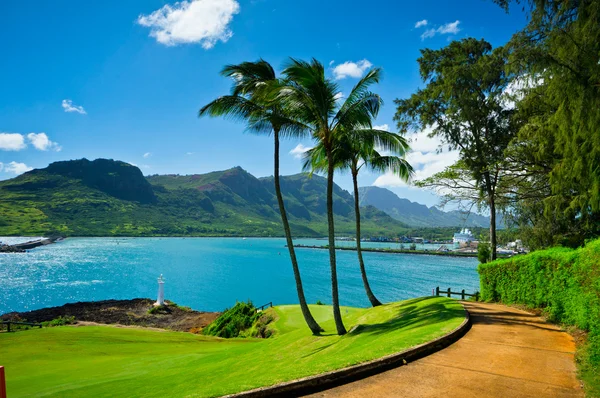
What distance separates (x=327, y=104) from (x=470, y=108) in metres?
11.1

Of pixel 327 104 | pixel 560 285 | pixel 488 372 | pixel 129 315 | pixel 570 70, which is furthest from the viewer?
pixel 129 315

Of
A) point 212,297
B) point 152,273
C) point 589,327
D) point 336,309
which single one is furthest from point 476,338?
point 152,273

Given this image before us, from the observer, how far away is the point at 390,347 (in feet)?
25.4

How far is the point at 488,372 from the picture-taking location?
636 centimetres

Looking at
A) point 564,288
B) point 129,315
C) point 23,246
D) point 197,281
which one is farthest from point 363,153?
point 23,246

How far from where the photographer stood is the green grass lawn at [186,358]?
7930mm

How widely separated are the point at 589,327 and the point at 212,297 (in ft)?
210

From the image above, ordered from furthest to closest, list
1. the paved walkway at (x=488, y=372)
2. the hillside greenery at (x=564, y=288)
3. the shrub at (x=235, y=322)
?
the shrub at (x=235, y=322) → the hillside greenery at (x=564, y=288) → the paved walkway at (x=488, y=372)

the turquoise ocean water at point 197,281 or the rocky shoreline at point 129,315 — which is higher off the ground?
the rocky shoreline at point 129,315

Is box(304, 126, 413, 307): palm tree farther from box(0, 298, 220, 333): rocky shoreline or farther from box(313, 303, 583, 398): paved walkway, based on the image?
box(0, 298, 220, 333): rocky shoreline

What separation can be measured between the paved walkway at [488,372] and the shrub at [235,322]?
21.6 m

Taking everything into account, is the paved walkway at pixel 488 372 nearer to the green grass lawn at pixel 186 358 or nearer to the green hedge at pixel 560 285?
the green grass lawn at pixel 186 358

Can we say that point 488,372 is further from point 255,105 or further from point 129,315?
point 129,315

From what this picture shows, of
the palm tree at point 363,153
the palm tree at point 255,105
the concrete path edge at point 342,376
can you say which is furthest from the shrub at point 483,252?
the concrete path edge at point 342,376
